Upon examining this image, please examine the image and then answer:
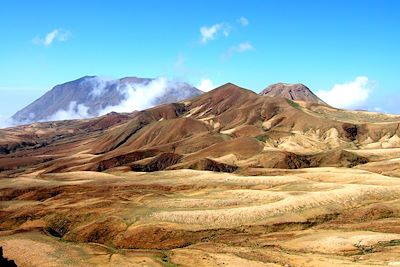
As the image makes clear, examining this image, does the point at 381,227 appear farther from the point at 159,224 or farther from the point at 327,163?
the point at 327,163

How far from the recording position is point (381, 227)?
6800 centimetres

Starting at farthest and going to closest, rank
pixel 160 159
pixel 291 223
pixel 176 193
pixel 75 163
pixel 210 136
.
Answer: pixel 210 136
pixel 75 163
pixel 160 159
pixel 176 193
pixel 291 223

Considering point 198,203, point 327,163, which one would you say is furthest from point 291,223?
point 327,163

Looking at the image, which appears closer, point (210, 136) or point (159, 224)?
point (159, 224)

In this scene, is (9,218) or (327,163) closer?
(9,218)

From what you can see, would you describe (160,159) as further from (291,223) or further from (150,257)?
(150,257)

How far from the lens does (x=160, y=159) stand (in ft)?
545

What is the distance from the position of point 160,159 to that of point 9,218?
3199 inches

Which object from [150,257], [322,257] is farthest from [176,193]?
[322,257]

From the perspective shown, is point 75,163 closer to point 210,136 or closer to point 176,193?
point 210,136

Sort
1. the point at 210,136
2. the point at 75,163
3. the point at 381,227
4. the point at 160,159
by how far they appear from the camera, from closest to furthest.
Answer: the point at 381,227 < the point at 160,159 < the point at 75,163 < the point at 210,136

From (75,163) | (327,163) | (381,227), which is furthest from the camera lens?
(75,163)

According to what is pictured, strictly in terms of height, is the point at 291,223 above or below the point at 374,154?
below

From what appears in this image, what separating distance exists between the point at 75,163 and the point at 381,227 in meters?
138
